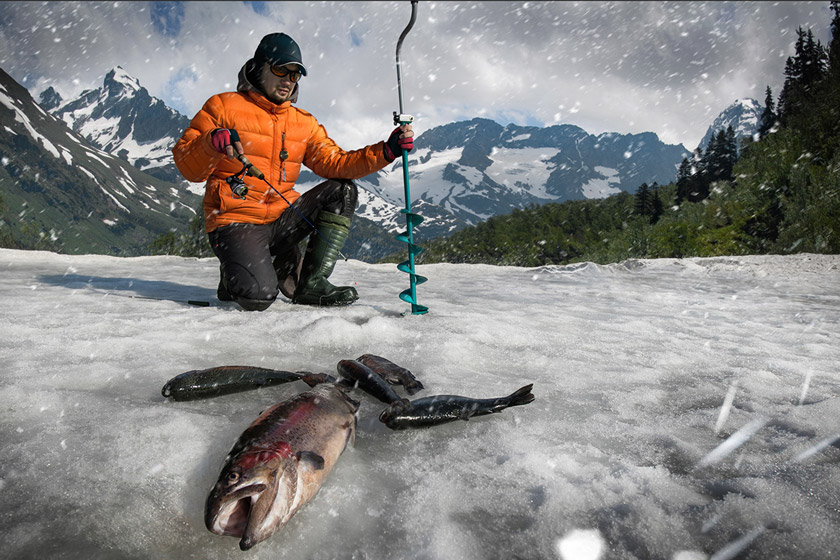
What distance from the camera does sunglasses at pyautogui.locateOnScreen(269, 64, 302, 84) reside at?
401cm

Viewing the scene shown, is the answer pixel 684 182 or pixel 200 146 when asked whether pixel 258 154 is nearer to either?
pixel 200 146

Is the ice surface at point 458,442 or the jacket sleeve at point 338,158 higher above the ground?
the jacket sleeve at point 338,158

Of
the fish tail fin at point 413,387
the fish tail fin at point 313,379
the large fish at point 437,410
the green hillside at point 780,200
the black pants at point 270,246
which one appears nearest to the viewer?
the large fish at point 437,410

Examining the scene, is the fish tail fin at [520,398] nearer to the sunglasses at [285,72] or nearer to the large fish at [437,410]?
the large fish at [437,410]

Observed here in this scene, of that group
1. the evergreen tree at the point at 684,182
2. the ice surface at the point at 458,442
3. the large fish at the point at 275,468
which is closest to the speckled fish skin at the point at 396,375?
the ice surface at the point at 458,442

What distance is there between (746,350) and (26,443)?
3.73 m

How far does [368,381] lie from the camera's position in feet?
6.70

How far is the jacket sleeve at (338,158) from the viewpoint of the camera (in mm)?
4277

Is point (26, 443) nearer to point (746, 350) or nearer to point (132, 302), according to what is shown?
point (132, 302)

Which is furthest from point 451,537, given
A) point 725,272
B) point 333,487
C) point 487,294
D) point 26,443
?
point 725,272

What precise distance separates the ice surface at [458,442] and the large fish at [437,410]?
A: 0.15 ft

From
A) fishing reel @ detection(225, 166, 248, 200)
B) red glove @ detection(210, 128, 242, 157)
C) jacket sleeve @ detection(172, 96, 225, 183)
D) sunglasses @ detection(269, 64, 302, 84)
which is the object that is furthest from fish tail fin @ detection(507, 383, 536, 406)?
sunglasses @ detection(269, 64, 302, 84)

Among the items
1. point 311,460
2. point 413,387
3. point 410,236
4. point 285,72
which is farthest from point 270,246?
point 311,460

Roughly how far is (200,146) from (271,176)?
679mm
